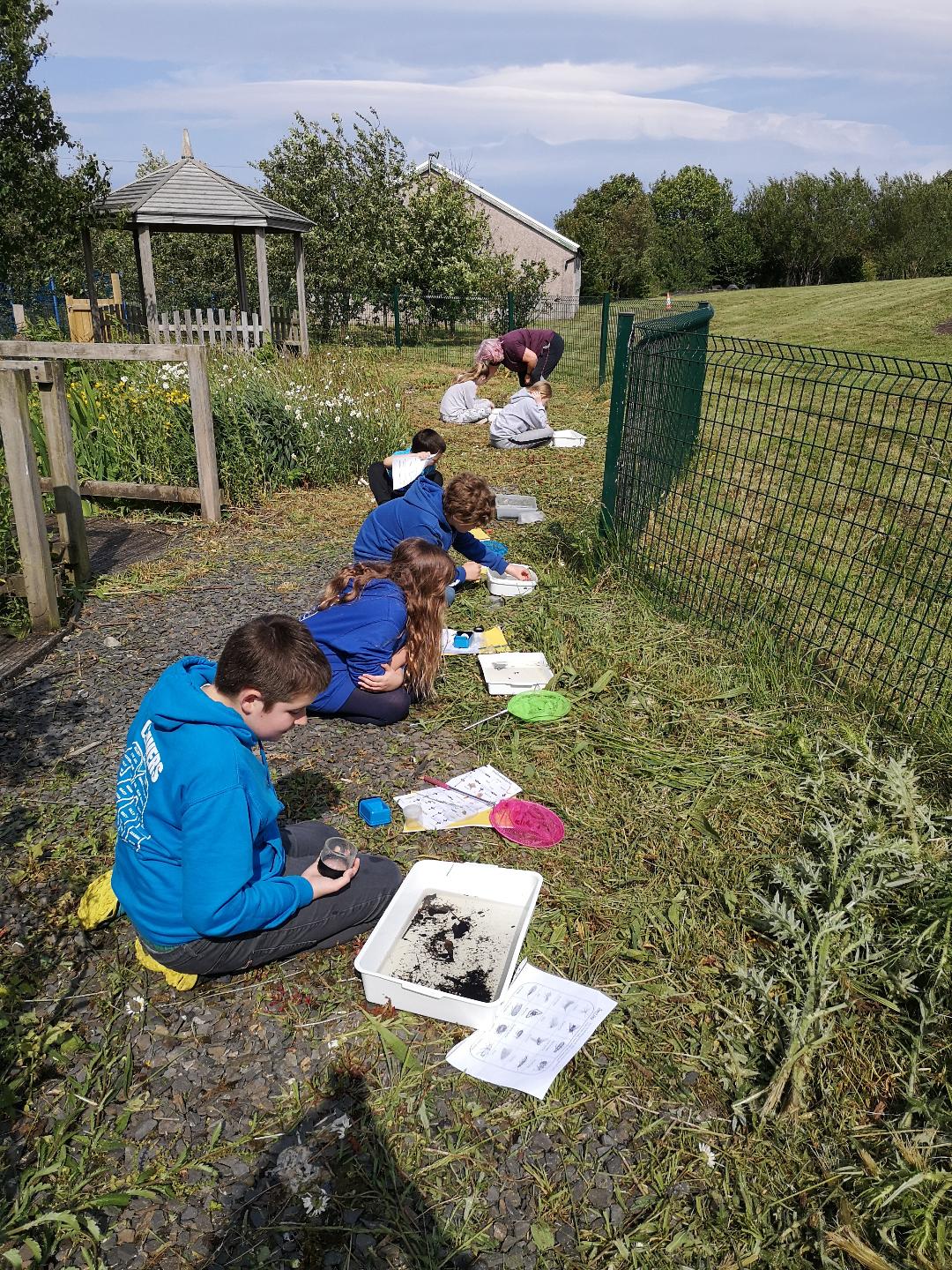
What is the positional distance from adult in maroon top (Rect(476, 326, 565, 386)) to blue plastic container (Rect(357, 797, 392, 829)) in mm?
8897

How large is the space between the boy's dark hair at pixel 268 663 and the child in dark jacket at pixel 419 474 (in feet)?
11.8

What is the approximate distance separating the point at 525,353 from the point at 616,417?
6.50 m

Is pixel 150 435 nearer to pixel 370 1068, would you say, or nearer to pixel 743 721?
pixel 743 721

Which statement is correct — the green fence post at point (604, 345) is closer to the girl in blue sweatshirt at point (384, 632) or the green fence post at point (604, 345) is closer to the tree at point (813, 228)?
the girl in blue sweatshirt at point (384, 632)

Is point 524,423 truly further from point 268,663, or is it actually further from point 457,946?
point 268,663

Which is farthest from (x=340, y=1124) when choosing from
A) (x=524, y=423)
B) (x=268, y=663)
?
(x=524, y=423)

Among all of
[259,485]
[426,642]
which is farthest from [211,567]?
[426,642]

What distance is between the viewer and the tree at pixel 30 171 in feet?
50.3

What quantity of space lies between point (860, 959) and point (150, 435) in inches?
259

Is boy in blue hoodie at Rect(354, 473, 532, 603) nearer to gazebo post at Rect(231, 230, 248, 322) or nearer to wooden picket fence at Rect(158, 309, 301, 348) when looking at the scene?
wooden picket fence at Rect(158, 309, 301, 348)

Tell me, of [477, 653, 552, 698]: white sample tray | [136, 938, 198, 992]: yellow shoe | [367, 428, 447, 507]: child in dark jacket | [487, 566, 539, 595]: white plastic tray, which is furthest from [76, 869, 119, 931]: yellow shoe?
[367, 428, 447, 507]: child in dark jacket

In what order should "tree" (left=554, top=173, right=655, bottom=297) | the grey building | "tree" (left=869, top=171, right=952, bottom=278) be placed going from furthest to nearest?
"tree" (left=554, top=173, right=655, bottom=297)
"tree" (left=869, top=171, right=952, bottom=278)
the grey building

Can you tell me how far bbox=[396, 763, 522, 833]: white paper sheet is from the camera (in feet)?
11.3

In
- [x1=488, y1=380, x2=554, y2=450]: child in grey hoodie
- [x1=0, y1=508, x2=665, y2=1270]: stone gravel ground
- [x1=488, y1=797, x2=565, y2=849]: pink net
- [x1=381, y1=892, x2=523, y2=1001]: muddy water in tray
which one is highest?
[x1=488, y1=380, x2=554, y2=450]: child in grey hoodie
